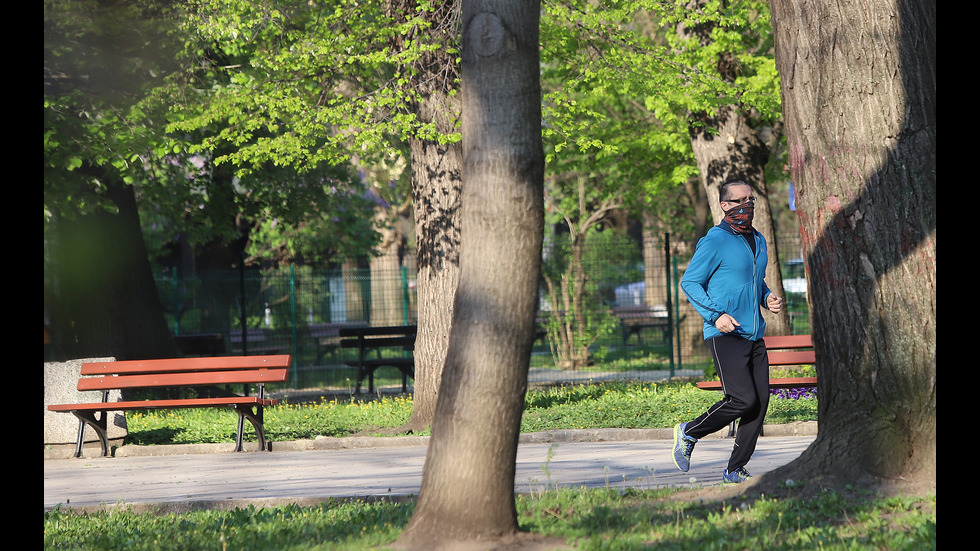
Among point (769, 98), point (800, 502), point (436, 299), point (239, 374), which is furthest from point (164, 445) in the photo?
point (769, 98)

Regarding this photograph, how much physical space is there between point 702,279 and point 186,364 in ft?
22.5

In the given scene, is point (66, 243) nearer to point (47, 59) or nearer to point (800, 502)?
point (47, 59)

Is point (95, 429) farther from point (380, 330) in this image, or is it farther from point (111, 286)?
point (380, 330)

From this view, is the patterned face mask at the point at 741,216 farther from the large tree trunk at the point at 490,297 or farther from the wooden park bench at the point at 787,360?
the wooden park bench at the point at 787,360

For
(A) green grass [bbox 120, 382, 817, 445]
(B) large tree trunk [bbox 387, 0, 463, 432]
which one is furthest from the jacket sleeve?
(B) large tree trunk [bbox 387, 0, 463, 432]

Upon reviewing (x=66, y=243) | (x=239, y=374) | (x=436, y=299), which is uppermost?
(x=66, y=243)

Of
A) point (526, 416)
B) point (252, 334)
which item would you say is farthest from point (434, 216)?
point (252, 334)

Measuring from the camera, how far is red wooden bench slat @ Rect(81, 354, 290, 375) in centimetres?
1134

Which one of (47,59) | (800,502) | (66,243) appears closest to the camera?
(800,502)

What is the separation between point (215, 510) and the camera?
6.81m

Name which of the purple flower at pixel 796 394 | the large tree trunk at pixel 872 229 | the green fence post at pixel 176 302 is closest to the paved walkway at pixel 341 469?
the large tree trunk at pixel 872 229

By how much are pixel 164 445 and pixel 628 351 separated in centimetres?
1329

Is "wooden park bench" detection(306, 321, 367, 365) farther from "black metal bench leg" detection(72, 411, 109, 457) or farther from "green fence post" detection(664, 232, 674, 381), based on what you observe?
"black metal bench leg" detection(72, 411, 109, 457)

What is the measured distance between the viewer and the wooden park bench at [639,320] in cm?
2003
